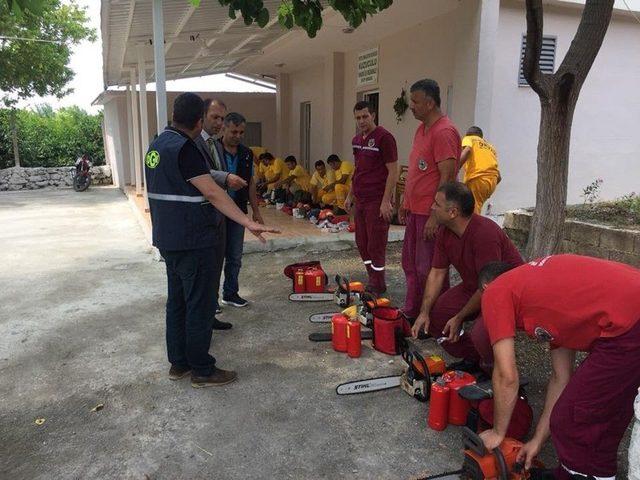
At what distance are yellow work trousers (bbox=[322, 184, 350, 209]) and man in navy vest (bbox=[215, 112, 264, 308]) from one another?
11.9 feet

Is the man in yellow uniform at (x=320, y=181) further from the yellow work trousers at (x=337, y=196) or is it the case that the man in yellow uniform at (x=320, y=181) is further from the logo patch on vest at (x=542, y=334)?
the logo patch on vest at (x=542, y=334)

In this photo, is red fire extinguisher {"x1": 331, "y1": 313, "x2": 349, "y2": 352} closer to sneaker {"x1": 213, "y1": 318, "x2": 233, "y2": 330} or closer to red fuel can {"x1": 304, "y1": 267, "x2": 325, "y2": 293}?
sneaker {"x1": 213, "y1": 318, "x2": 233, "y2": 330}

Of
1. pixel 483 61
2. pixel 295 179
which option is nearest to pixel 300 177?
pixel 295 179

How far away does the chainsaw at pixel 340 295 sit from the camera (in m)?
4.57

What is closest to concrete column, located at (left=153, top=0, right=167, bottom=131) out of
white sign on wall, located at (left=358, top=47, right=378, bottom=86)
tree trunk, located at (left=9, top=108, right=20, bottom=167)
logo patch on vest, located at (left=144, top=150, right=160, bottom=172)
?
logo patch on vest, located at (left=144, top=150, right=160, bottom=172)

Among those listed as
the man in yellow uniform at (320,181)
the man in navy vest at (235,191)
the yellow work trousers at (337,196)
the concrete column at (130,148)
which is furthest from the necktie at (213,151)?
the concrete column at (130,148)

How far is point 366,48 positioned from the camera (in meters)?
9.79

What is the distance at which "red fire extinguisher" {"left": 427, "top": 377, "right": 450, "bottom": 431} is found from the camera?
273 centimetres

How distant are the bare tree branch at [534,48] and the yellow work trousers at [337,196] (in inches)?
174

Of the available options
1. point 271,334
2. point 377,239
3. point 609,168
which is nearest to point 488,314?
point 271,334

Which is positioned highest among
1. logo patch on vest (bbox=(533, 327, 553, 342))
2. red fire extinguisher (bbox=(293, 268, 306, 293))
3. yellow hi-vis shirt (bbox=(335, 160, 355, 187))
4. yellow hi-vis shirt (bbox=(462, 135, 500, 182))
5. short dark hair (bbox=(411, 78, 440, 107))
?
short dark hair (bbox=(411, 78, 440, 107))

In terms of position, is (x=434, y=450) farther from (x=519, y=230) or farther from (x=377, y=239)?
(x=519, y=230)

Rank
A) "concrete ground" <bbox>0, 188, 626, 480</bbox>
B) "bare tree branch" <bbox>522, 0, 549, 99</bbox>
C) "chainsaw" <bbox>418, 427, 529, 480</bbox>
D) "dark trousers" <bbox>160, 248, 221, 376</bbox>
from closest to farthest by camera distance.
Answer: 1. "chainsaw" <bbox>418, 427, 529, 480</bbox>
2. "concrete ground" <bbox>0, 188, 626, 480</bbox>
3. "dark trousers" <bbox>160, 248, 221, 376</bbox>
4. "bare tree branch" <bbox>522, 0, 549, 99</bbox>

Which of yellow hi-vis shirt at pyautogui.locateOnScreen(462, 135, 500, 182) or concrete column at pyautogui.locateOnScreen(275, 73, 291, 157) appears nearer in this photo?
yellow hi-vis shirt at pyautogui.locateOnScreen(462, 135, 500, 182)
